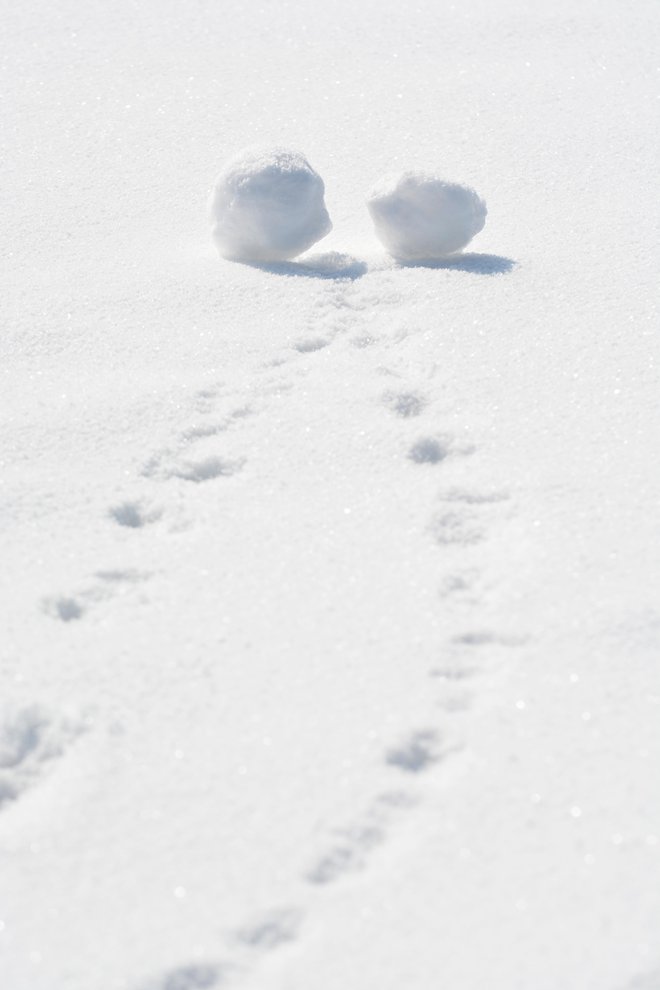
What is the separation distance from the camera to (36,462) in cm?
160

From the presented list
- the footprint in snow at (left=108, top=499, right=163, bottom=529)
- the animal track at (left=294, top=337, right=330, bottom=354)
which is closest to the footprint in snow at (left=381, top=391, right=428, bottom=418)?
the animal track at (left=294, top=337, right=330, bottom=354)

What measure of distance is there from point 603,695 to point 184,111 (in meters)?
2.08

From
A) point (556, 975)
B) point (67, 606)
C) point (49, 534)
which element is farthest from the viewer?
point (49, 534)

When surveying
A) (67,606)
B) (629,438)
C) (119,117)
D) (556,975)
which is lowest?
(556,975)

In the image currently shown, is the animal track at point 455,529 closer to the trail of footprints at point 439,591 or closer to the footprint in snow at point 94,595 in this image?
the trail of footprints at point 439,591

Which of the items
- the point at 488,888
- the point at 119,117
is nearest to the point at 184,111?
the point at 119,117

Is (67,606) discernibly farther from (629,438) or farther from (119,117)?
(119,117)

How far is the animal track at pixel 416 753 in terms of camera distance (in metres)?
1.13

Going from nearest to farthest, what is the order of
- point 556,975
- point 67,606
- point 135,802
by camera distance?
point 556,975 < point 135,802 < point 67,606

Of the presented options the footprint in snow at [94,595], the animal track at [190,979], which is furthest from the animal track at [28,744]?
the animal track at [190,979]

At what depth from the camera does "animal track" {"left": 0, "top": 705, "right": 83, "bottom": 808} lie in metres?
1.15

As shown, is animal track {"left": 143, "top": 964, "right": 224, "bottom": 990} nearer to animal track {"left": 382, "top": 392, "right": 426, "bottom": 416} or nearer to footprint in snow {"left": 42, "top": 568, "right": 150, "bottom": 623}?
footprint in snow {"left": 42, "top": 568, "right": 150, "bottom": 623}

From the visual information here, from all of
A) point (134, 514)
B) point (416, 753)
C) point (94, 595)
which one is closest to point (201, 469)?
point (134, 514)

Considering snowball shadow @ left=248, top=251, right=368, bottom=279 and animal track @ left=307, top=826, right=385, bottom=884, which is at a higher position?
snowball shadow @ left=248, top=251, right=368, bottom=279
